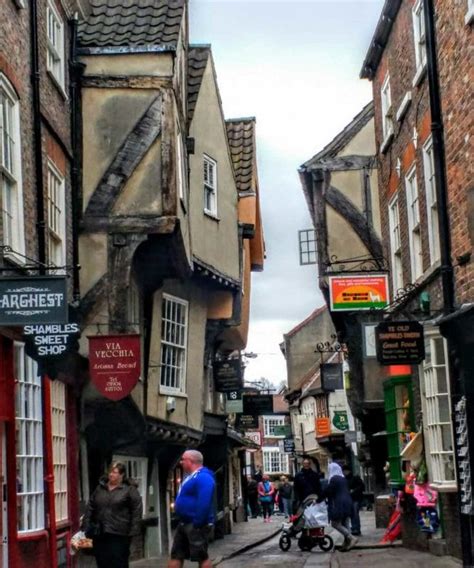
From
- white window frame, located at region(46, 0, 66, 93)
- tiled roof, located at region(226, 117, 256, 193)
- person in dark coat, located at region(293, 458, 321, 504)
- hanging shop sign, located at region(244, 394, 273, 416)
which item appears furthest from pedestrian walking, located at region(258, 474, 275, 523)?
white window frame, located at region(46, 0, 66, 93)

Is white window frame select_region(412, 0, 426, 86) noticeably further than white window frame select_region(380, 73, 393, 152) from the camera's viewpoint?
No

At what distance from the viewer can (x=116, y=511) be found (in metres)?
11.8

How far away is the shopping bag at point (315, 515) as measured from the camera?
20328 millimetres

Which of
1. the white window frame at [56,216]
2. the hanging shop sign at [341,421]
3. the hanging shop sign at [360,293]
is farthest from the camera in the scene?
the hanging shop sign at [341,421]

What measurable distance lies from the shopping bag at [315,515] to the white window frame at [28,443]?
23.8 ft

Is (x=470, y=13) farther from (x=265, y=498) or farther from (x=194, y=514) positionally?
(x=265, y=498)

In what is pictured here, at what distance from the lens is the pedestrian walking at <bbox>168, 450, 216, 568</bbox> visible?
468 inches

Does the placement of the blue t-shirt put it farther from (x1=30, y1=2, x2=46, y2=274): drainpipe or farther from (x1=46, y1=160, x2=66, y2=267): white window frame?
(x1=46, y1=160, x2=66, y2=267): white window frame

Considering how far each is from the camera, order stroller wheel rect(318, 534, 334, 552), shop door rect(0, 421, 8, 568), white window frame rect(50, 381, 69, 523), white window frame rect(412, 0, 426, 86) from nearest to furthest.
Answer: shop door rect(0, 421, 8, 568) → white window frame rect(50, 381, 69, 523) → white window frame rect(412, 0, 426, 86) → stroller wheel rect(318, 534, 334, 552)

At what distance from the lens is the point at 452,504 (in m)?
16.1

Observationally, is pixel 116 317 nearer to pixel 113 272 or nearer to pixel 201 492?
pixel 113 272

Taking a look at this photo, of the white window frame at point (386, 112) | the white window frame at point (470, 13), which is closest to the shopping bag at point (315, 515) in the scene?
the white window frame at point (386, 112)

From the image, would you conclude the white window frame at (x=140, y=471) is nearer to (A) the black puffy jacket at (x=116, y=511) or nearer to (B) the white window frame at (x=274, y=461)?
(A) the black puffy jacket at (x=116, y=511)

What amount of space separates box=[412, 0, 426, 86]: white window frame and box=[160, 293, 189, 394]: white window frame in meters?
6.81
